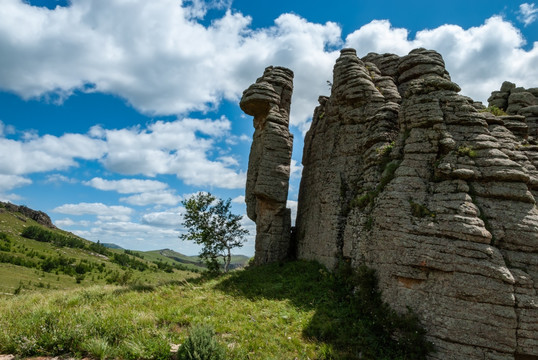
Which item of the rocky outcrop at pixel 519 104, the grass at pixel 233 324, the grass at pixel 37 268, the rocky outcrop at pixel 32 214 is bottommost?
the grass at pixel 37 268

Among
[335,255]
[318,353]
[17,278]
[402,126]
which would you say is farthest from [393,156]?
[17,278]

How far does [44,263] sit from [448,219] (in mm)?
120863

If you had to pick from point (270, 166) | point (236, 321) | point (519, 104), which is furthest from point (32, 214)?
point (519, 104)

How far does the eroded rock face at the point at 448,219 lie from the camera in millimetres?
12594

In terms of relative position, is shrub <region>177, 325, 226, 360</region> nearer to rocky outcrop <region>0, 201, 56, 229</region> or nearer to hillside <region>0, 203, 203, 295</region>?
hillside <region>0, 203, 203, 295</region>

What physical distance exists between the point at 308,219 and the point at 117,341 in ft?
65.3

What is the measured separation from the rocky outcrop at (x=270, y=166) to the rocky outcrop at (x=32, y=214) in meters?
184

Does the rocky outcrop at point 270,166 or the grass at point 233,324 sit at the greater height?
the rocky outcrop at point 270,166

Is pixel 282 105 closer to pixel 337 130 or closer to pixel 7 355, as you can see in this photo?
pixel 337 130

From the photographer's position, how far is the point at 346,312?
54.1 ft

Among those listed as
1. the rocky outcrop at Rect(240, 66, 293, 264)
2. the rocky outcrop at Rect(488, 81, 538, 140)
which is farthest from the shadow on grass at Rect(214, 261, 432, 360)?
the rocky outcrop at Rect(488, 81, 538, 140)

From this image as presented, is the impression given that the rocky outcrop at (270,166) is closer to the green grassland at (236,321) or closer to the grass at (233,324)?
the green grassland at (236,321)

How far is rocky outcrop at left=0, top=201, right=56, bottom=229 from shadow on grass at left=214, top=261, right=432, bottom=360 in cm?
19025

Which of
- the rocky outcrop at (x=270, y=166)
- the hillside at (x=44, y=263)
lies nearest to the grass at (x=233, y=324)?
the rocky outcrop at (x=270, y=166)
